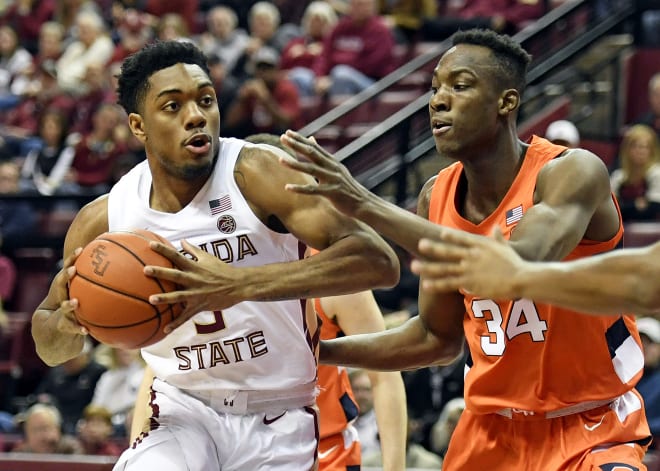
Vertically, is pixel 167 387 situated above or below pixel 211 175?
below

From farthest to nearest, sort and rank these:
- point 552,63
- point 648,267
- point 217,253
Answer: point 552,63 → point 217,253 → point 648,267

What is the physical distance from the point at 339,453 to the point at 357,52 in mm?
6484

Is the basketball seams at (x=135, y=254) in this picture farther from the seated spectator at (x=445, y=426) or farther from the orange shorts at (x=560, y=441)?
the seated spectator at (x=445, y=426)

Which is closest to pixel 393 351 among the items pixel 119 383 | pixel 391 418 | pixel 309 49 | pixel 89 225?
pixel 391 418

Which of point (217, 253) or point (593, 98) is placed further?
point (593, 98)

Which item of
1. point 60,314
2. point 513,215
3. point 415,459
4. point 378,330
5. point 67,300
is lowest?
point 415,459

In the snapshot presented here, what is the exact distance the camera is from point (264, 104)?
426 inches

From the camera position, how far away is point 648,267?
3.21m

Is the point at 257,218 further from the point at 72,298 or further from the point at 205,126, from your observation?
the point at 72,298

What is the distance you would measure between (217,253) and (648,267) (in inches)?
64.8

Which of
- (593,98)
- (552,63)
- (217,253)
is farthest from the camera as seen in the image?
(593,98)

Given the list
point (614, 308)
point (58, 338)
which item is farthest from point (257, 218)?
point (614, 308)

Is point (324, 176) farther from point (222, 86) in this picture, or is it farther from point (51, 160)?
point (51, 160)

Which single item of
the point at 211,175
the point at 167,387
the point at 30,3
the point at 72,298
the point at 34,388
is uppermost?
the point at 30,3
